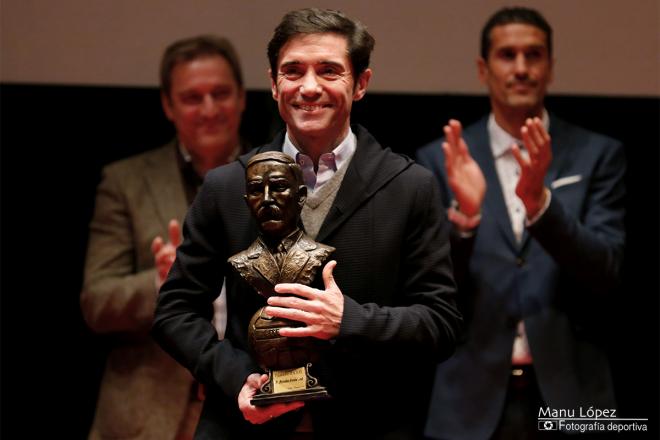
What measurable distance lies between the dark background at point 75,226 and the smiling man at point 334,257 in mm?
1351

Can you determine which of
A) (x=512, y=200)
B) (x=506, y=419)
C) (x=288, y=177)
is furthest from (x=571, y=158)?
(x=288, y=177)

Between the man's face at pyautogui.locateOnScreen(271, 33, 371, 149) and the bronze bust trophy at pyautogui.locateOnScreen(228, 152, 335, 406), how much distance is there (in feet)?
0.49

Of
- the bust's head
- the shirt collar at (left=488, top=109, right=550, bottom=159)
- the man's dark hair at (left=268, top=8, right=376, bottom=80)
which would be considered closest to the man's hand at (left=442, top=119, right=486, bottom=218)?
the shirt collar at (left=488, top=109, right=550, bottom=159)

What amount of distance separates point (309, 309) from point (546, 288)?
1429 mm

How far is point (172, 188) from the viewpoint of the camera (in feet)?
11.9

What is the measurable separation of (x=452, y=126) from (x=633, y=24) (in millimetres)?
903

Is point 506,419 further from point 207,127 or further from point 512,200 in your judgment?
point 207,127

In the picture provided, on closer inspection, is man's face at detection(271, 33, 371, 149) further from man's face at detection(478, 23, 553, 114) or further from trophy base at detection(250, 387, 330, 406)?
man's face at detection(478, 23, 553, 114)

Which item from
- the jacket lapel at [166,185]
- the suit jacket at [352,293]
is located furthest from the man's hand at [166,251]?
the suit jacket at [352,293]

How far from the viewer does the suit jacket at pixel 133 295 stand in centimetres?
343

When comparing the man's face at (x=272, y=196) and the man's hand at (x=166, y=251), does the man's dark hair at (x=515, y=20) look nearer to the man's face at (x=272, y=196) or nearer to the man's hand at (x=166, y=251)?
the man's hand at (x=166, y=251)

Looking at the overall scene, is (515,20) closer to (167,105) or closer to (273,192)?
(167,105)

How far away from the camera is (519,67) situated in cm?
350

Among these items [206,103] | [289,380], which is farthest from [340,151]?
[206,103]
